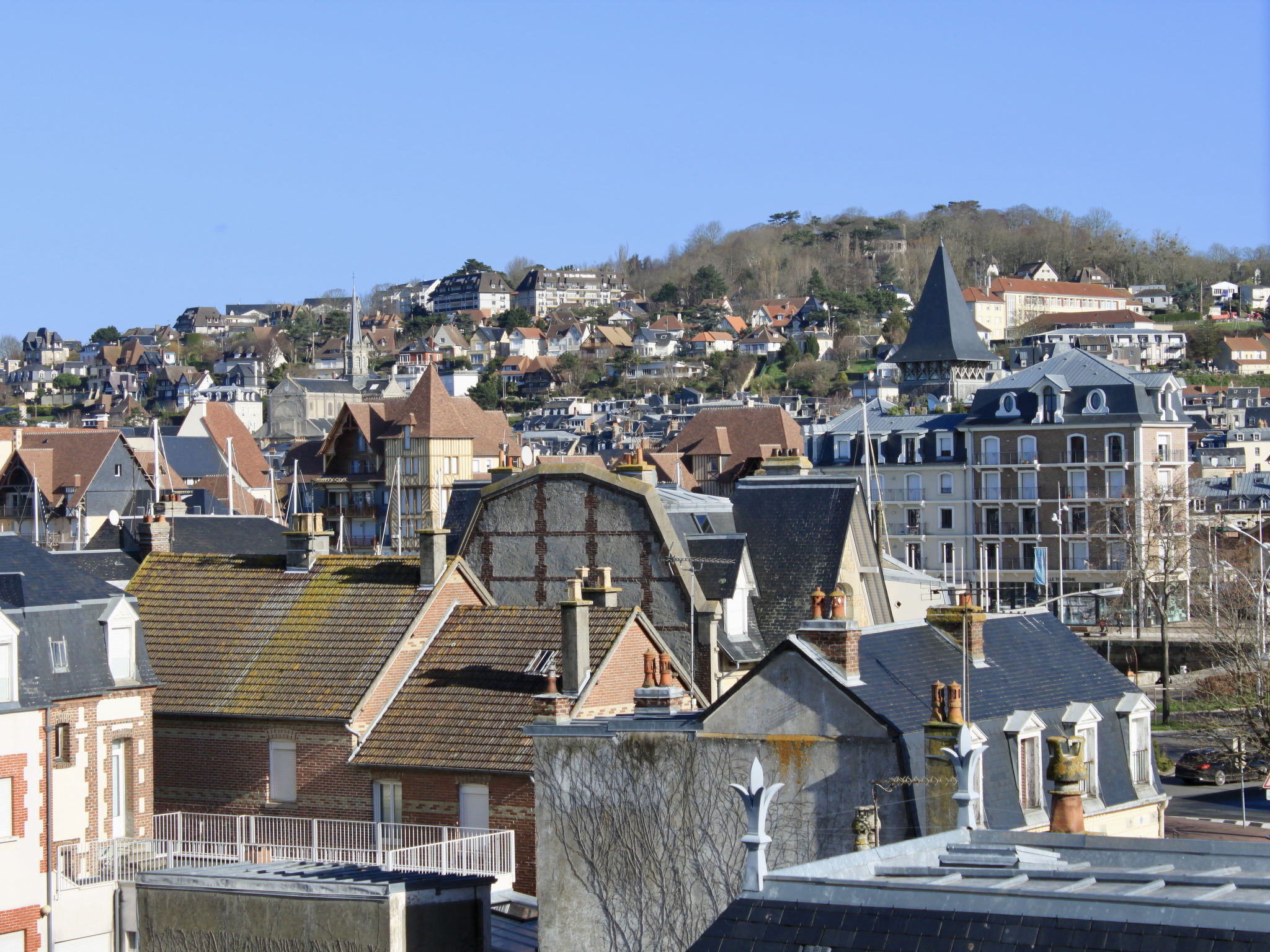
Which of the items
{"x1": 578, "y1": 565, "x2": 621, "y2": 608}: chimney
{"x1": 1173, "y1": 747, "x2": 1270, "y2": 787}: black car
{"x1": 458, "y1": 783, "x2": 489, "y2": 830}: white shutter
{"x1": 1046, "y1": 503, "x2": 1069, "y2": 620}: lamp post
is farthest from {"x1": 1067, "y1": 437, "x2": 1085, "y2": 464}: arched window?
{"x1": 458, "y1": 783, "x2": 489, "y2": 830}: white shutter

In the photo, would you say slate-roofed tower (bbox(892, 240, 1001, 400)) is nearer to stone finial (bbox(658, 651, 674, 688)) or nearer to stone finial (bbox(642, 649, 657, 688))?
stone finial (bbox(658, 651, 674, 688))

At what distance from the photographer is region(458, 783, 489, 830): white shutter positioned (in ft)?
70.7

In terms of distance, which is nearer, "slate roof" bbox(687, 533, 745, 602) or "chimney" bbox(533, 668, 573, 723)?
"chimney" bbox(533, 668, 573, 723)

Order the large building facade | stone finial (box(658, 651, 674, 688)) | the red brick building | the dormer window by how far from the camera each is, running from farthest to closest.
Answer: the dormer window < the large building facade < the red brick building < stone finial (box(658, 651, 674, 688))

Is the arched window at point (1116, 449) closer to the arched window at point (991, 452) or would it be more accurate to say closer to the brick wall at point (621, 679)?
the arched window at point (991, 452)

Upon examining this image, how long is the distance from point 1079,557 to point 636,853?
61898 mm

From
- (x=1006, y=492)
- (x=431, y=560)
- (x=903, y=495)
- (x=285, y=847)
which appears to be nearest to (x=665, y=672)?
(x=431, y=560)

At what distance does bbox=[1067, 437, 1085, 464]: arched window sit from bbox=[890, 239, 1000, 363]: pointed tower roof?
26.8 metres

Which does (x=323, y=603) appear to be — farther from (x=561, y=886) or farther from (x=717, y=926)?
(x=717, y=926)

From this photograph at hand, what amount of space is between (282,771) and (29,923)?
12.9ft

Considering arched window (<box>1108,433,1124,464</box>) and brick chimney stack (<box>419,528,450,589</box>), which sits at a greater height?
arched window (<box>1108,433,1124,464</box>)

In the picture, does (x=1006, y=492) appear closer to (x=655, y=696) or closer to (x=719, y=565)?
(x=719, y=565)

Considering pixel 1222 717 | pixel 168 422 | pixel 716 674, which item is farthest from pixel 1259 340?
pixel 716 674

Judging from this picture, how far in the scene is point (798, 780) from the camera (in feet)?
52.7
